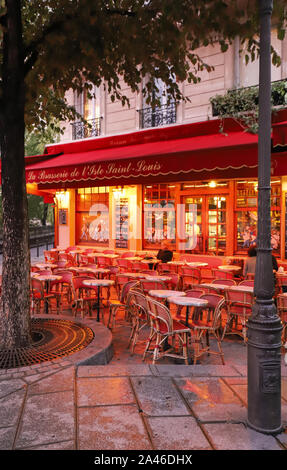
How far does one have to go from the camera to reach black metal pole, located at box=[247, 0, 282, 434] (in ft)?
10.8

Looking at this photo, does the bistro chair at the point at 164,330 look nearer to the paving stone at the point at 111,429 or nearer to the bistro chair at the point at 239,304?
the bistro chair at the point at 239,304

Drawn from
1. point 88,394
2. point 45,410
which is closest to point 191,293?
point 88,394

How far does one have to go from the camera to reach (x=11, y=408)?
145 inches

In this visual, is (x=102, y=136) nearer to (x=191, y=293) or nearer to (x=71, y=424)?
(x=191, y=293)

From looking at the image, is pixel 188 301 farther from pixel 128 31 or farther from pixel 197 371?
pixel 128 31

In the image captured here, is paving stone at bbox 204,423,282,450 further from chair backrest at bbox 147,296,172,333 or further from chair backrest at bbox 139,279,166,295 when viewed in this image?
chair backrest at bbox 139,279,166,295

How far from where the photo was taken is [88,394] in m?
4.02

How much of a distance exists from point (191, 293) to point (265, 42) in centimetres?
381

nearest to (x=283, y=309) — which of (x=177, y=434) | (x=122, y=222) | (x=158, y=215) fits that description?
(x=177, y=434)

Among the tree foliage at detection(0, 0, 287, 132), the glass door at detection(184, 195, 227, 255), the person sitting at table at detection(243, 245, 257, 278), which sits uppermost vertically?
the tree foliage at detection(0, 0, 287, 132)

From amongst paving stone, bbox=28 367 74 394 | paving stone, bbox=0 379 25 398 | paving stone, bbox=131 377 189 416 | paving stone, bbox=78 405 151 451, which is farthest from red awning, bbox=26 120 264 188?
paving stone, bbox=0 379 25 398

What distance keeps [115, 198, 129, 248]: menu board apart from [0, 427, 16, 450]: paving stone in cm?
1060
